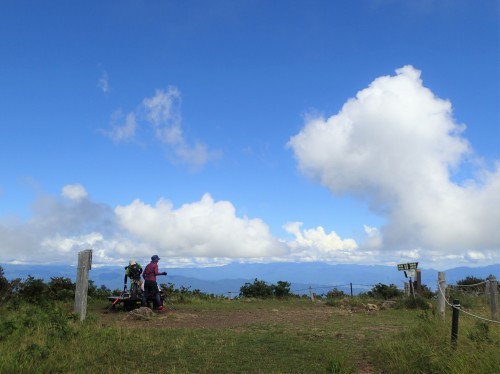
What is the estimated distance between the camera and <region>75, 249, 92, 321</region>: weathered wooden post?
41.8ft

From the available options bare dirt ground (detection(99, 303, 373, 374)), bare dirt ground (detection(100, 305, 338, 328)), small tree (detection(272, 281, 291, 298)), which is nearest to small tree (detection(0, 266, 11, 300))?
bare dirt ground (detection(99, 303, 373, 374))

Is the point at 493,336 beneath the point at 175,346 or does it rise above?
above

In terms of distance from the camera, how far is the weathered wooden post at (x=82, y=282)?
12727 mm

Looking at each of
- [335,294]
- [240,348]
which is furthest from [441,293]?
[335,294]

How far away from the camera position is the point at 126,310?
15.8 metres

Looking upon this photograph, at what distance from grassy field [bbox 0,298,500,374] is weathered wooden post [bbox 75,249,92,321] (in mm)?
378

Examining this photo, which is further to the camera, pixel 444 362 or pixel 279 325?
pixel 279 325

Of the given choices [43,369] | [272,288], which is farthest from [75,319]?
[272,288]

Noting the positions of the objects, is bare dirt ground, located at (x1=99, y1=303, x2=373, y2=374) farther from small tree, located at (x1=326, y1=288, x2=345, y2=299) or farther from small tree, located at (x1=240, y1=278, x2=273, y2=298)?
small tree, located at (x1=326, y1=288, x2=345, y2=299)

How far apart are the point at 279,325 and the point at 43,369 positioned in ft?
24.3

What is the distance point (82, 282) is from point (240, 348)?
609 centimetres

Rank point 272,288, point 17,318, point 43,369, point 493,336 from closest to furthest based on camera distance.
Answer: point 43,369 → point 493,336 → point 17,318 → point 272,288

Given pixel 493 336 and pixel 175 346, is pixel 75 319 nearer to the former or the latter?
pixel 175 346

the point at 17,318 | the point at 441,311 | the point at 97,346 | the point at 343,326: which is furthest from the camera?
the point at 343,326
